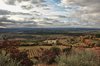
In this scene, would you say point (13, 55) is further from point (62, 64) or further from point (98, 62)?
point (98, 62)

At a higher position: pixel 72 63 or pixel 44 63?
pixel 72 63

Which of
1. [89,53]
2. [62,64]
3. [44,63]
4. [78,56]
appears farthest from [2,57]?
[44,63]

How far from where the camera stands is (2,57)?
11859mm

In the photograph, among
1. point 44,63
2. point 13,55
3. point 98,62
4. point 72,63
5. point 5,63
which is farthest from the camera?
point 44,63

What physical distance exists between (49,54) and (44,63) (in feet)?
3.37

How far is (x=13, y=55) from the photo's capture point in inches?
598

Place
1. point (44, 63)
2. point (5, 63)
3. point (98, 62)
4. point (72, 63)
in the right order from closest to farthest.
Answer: point (5, 63) → point (72, 63) → point (98, 62) → point (44, 63)

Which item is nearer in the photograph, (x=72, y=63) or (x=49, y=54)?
(x=72, y=63)

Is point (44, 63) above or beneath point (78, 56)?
beneath

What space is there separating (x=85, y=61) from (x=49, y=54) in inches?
287

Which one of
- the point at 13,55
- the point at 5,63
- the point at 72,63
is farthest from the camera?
the point at 13,55

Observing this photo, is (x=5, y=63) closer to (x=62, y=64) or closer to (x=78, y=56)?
(x=62, y=64)

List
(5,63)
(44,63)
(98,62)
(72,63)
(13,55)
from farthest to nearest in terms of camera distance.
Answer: (44,63), (13,55), (98,62), (72,63), (5,63)

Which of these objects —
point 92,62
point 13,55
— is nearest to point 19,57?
point 13,55
